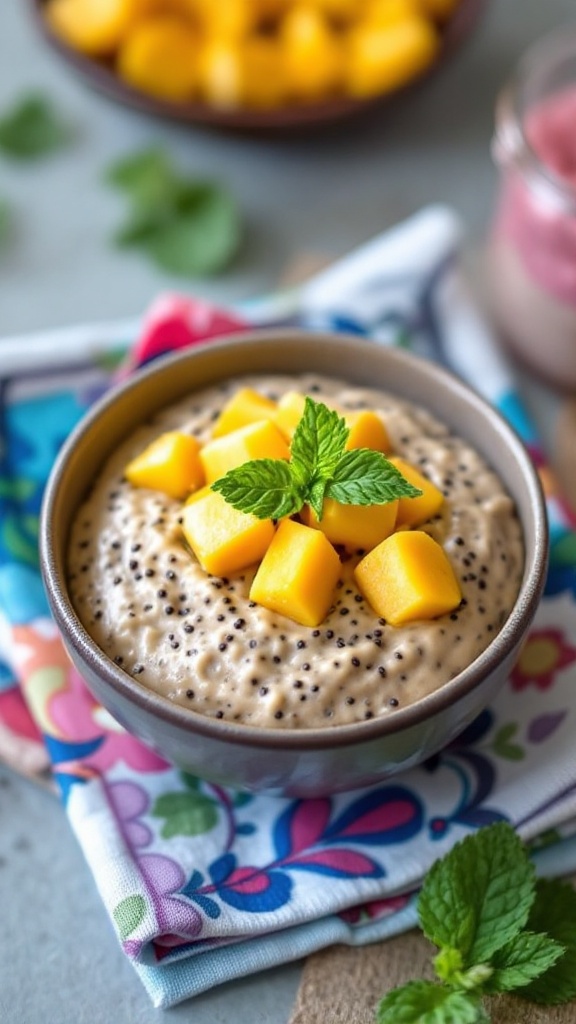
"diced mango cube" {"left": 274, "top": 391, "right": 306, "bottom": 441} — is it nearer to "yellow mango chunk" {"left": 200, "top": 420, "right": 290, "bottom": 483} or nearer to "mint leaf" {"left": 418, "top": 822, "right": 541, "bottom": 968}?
"yellow mango chunk" {"left": 200, "top": 420, "right": 290, "bottom": 483}

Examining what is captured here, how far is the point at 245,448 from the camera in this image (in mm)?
1948

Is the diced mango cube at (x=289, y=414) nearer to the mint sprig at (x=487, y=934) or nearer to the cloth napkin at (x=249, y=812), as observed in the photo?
the cloth napkin at (x=249, y=812)

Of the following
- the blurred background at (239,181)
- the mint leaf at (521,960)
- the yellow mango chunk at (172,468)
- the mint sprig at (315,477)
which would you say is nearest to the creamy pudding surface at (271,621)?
the yellow mango chunk at (172,468)

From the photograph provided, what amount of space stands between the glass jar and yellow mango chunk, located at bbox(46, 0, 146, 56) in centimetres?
99

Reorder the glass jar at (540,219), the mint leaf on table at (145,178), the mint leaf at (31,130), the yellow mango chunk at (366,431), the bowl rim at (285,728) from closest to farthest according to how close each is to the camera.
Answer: the bowl rim at (285,728) → the yellow mango chunk at (366,431) → the glass jar at (540,219) → the mint leaf on table at (145,178) → the mint leaf at (31,130)

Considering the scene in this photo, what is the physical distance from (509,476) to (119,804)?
88 centimetres

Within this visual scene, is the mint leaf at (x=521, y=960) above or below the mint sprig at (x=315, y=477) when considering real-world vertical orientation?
below

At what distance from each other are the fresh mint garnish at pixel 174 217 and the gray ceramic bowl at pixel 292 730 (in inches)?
30.9

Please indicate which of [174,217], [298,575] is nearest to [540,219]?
[174,217]

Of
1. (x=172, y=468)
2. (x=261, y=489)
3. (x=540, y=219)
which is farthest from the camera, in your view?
(x=540, y=219)

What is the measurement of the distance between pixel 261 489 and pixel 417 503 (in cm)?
27

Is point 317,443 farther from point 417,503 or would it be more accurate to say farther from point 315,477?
point 417,503

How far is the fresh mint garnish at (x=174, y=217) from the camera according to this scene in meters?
3.00

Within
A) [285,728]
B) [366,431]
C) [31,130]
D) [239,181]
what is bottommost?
[31,130]
